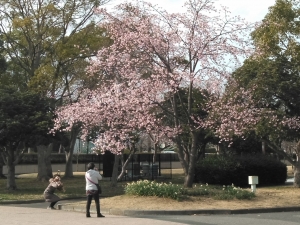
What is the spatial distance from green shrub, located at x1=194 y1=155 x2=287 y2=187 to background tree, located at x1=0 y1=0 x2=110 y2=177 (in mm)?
9012

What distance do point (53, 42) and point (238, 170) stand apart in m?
14.2

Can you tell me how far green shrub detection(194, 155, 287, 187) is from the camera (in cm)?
2731

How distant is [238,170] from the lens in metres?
27.5

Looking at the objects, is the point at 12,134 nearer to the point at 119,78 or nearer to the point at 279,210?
the point at 119,78

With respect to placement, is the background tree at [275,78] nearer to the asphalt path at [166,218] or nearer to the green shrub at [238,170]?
the green shrub at [238,170]

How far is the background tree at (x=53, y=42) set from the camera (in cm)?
3170

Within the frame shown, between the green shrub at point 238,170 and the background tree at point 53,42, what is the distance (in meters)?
9.01

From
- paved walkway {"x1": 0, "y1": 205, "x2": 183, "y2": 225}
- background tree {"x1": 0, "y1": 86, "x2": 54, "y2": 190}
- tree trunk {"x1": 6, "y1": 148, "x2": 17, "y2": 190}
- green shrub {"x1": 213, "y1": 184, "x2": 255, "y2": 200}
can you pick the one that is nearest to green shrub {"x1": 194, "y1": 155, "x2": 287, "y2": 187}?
green shrub {"x1": 213, "y1": 184, "x2": 255, "y2": 200}

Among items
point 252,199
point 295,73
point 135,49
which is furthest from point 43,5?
point 252,199

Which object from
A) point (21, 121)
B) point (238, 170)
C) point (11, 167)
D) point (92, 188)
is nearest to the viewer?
point (92, 188)

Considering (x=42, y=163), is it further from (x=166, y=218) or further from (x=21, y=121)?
(x=166, y=218)

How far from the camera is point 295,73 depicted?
2291 cm

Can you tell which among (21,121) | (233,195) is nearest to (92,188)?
(233,195)

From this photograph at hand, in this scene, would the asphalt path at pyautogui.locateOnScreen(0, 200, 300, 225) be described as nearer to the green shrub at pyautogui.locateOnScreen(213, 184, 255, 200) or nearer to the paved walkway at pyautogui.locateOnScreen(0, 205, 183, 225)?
the paved walkway at pyautogui.locateOnScreen(0, 205, 183, 225)
